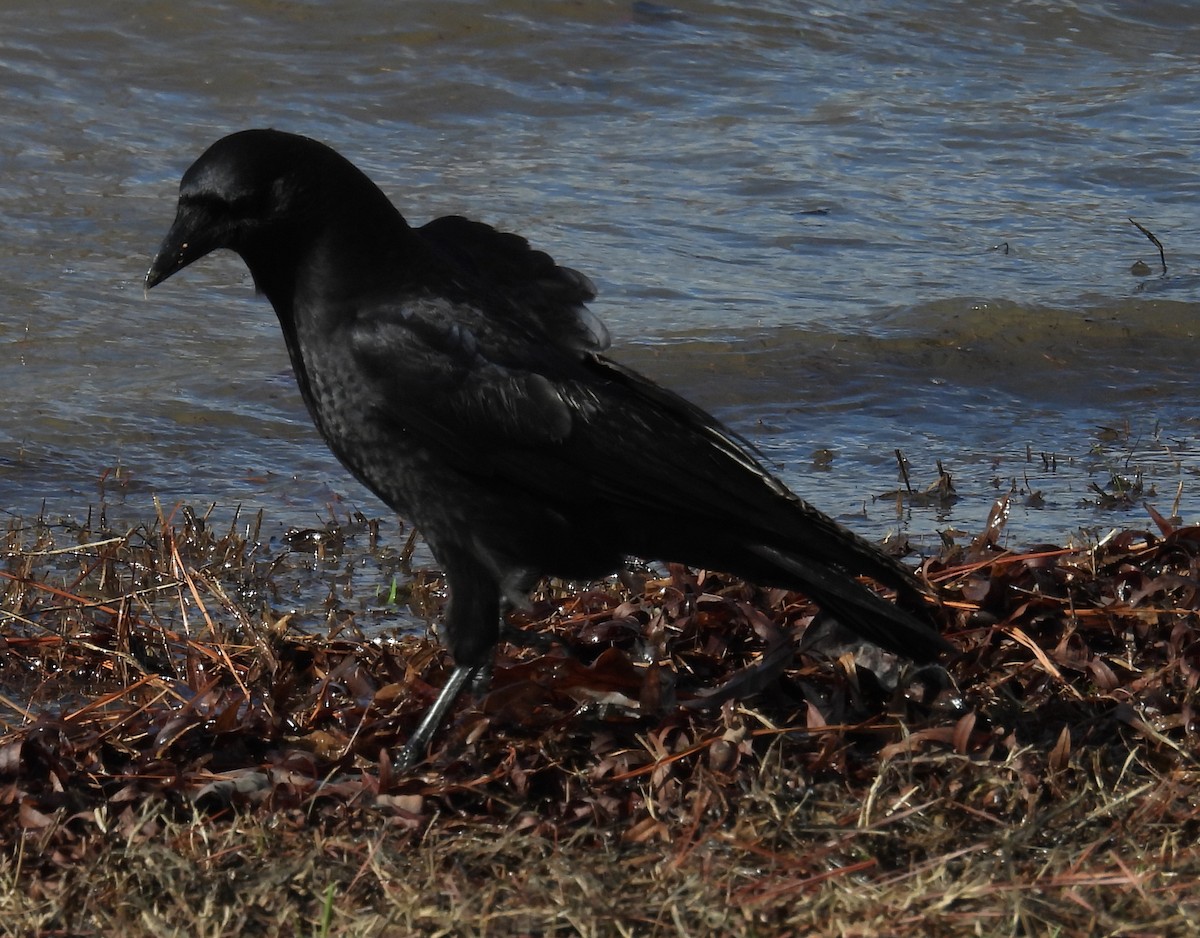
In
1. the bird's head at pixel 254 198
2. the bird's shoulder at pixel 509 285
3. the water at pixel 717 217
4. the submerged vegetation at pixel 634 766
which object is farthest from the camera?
the water at pixel 717 217

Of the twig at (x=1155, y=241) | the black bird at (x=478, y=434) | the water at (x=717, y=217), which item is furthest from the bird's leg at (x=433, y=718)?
the twig at (x=1155, y=241)

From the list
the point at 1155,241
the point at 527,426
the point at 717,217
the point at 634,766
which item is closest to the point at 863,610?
the point at 634,766

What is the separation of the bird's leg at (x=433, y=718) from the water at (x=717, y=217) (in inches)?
73.4

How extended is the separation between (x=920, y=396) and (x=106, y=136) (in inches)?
178

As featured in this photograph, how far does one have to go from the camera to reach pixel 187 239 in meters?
3.45

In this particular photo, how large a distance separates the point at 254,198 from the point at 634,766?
1.34m

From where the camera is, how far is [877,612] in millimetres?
3346

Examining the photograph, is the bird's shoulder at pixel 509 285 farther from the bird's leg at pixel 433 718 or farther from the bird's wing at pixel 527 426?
the bird's leg at pixel 433 718

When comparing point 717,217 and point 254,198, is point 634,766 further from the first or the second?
point 717,217

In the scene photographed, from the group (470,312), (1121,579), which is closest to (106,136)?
(470,312)

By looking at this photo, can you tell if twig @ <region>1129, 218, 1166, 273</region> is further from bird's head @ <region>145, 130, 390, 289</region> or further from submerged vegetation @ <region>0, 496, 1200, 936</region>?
bird's head @ <region>145, 130, 390, 289</region>

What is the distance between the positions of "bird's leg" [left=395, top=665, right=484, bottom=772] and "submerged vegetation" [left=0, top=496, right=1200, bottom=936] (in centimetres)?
5

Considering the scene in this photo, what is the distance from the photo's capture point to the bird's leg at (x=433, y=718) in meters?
3.30

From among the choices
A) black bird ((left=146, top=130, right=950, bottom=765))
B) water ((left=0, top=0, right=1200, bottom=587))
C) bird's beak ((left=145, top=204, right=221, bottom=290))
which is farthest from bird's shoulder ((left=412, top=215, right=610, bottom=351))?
water ((left=0, top=0, right=1200, bottom=587))
